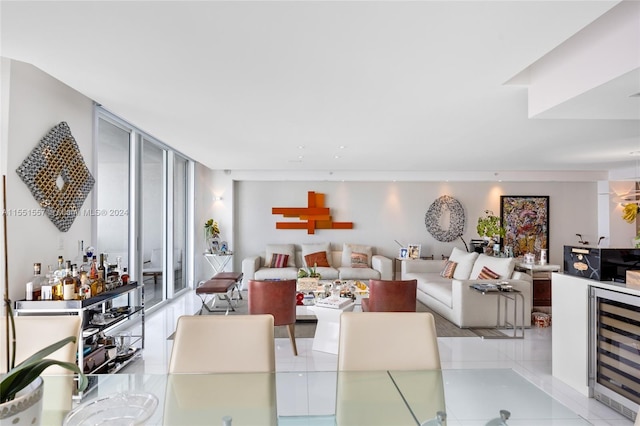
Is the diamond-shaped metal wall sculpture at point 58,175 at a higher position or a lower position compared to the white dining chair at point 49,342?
higher

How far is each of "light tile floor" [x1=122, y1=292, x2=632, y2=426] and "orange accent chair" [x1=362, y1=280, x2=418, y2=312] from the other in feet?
2.09

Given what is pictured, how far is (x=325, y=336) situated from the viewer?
12.3 ft

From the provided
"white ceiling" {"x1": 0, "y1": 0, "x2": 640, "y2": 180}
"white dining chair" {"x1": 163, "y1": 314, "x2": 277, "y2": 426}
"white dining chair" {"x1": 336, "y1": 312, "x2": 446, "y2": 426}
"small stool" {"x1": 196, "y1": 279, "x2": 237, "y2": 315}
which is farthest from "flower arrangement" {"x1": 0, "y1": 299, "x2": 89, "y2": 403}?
"small stool" {"x1": 196, "y1": 279, "x2": 237, "y2": 315}

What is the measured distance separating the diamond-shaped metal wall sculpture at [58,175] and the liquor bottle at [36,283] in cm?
44

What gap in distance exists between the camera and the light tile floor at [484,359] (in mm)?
2688

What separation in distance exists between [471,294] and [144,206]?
457 centimetres

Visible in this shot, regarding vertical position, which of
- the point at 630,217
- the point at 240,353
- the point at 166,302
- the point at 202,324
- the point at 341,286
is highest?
the point at 630,217

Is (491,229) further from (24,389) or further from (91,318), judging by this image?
(24,389)

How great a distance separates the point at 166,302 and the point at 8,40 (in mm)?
4590

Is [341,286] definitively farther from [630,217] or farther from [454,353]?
[630,217]

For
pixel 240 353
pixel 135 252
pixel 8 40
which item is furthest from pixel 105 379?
pixel 135 252

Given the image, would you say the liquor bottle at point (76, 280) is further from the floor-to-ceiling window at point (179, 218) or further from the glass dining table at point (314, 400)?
the floor-to-ceiling window at point (179, 218)

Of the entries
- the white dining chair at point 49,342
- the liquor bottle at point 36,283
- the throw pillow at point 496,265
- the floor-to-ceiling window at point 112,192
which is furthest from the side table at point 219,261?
the white dining chair at point 49,342

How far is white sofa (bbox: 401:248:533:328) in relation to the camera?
4453 millimetres
